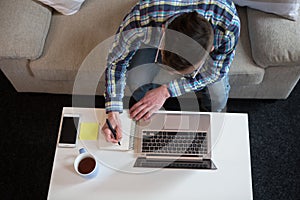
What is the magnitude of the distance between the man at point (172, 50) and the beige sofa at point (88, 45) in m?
0.17

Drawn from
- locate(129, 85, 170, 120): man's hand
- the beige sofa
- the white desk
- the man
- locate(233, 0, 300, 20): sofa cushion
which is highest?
locate(233, 0, 300, 20): sofa cushion

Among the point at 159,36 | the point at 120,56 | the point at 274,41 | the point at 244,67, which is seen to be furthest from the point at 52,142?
the point at 274,41

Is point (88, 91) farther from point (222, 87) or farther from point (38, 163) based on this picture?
point (222, 87)

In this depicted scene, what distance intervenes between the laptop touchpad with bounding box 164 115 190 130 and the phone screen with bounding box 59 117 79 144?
1.14ft

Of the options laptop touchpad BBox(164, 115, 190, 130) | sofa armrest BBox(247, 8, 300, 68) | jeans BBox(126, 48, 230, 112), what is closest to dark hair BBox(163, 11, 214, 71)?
laptop touchpad BBox(164, 115, 190, 130)

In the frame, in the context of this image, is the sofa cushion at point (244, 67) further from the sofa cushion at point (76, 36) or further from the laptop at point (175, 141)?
the sofa cushion at point (76, 36)

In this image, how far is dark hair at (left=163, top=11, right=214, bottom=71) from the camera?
0.87 metres

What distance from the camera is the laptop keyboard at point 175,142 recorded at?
115 centimetres

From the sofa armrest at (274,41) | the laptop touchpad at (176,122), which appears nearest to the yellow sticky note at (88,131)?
the laptop touchpad at (176,122)

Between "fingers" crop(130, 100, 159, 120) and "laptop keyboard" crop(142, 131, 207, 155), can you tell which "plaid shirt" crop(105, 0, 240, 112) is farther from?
"laptop keyboard" crop(142, 131, 207, 155)

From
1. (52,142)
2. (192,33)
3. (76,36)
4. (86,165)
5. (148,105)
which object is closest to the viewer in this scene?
(192,33)

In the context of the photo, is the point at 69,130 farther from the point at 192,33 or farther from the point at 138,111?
the point at 192,33

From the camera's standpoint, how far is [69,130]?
3.99 ft

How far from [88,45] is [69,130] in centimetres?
43
